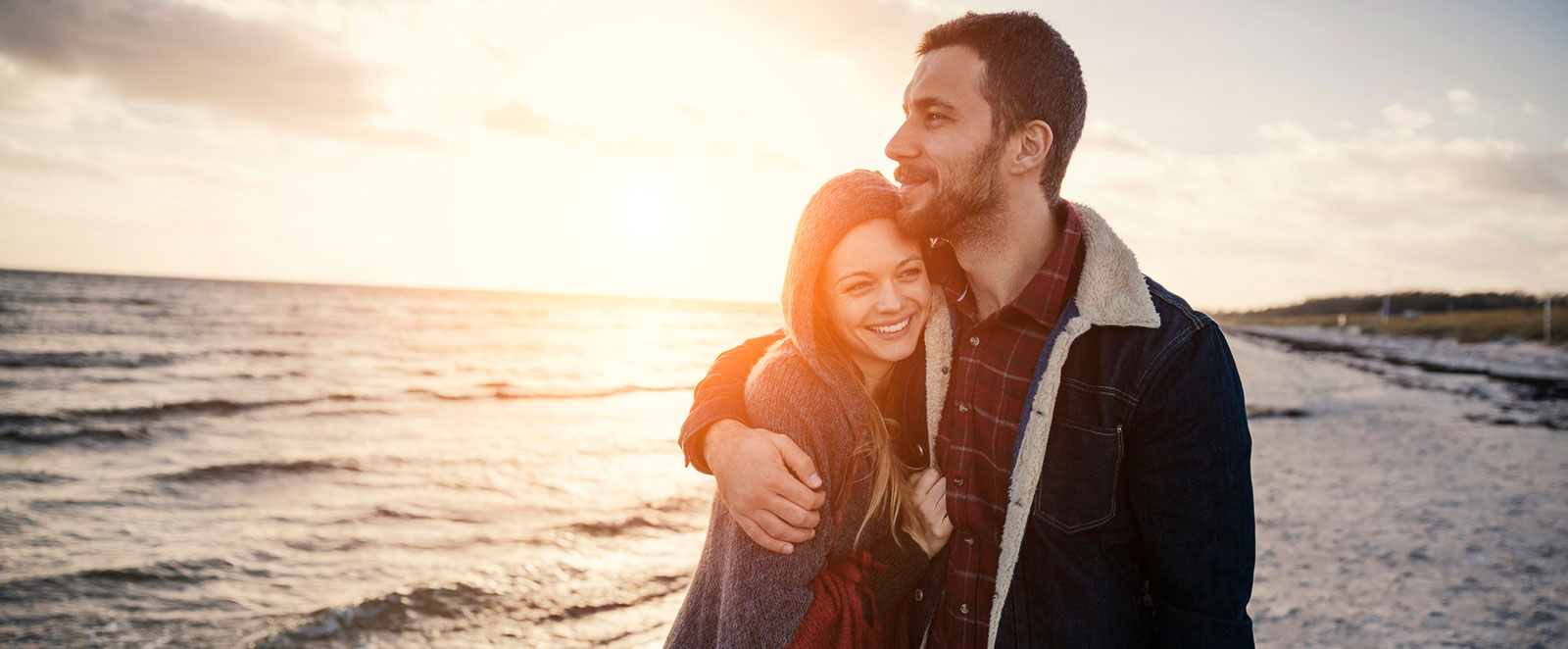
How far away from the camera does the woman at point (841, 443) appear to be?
242 centimetres

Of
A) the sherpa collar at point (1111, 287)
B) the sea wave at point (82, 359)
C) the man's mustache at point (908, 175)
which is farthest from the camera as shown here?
the sea wave at point (82, 359)

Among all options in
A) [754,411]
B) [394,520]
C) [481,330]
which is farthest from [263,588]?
[481,330]

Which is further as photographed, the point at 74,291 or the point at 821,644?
the point at 74,291

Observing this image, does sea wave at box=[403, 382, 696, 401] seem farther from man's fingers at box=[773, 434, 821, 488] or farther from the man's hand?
man's fingers at box=[773, 434, 821, 488]

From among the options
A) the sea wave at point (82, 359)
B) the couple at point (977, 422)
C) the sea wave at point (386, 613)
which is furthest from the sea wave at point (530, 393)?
the couple at point (977, 422)

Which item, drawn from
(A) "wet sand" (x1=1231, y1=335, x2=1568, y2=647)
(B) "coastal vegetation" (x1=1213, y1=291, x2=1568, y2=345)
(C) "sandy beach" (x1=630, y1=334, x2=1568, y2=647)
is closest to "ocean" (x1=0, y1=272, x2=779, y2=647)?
(C) "sandy beach" (x1=630, y1=334, x2=1568, y2=647)

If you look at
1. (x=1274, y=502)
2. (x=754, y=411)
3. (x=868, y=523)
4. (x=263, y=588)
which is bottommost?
(x=263, y=588)

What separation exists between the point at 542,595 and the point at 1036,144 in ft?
18.4

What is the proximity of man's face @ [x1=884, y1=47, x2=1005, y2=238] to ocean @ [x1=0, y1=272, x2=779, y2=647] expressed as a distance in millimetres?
4247

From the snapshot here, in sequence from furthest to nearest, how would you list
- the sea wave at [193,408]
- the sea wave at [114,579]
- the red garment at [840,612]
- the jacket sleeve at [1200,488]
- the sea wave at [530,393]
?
the sea wave at [530,393] < the sea wave at [193,408] < the sea wave at [114,579] < the red garment at [840,612] < the jacket sleeve at [1200,488]

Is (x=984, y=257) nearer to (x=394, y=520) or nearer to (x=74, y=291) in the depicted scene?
(x=394, y=520)

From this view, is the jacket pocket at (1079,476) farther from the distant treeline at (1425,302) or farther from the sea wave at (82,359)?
the distant treeline at (1425,302)

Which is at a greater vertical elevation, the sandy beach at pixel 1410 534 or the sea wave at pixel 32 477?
the sandy beach at pixel 1410 534

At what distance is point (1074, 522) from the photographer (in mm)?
2277
